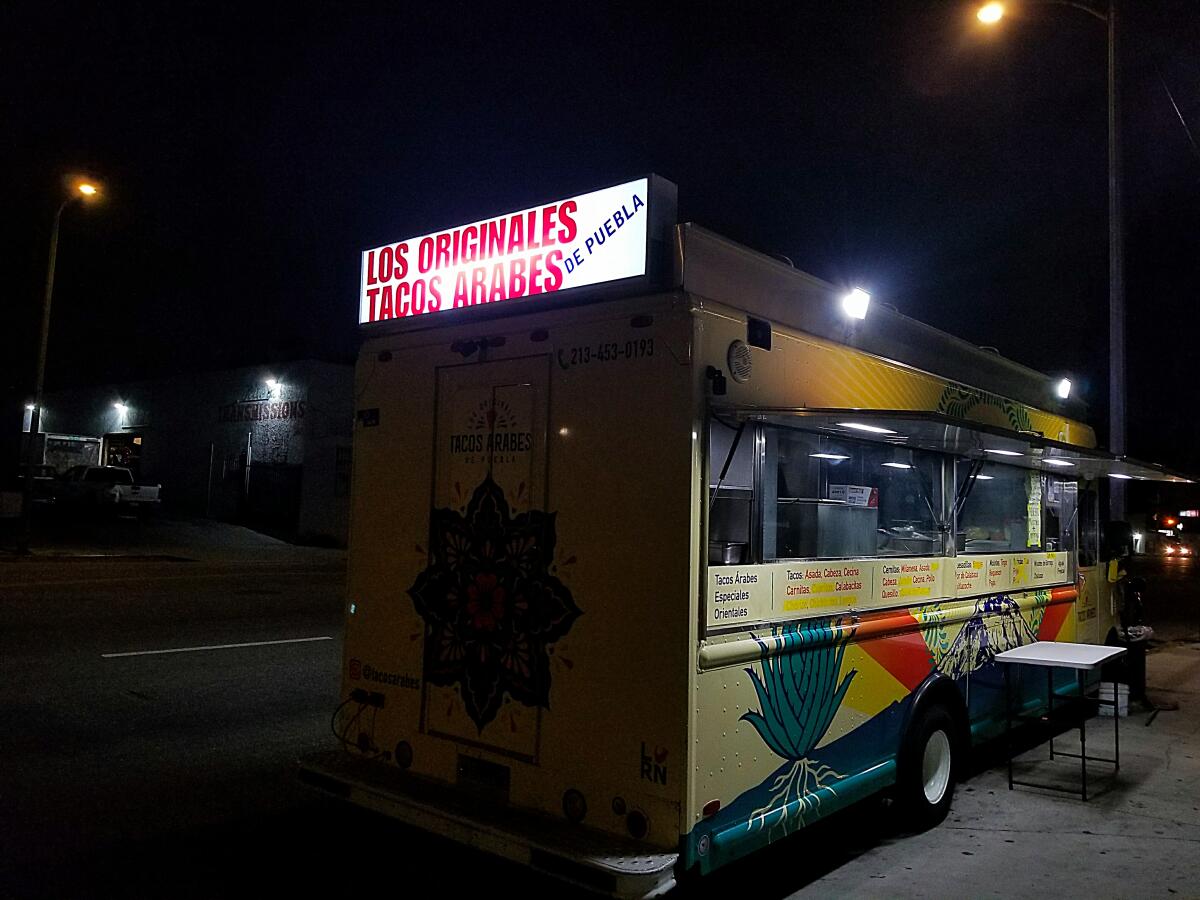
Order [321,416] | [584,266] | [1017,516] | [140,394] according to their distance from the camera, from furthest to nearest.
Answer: [140,394], [321,416], [1017,516], [584,266]

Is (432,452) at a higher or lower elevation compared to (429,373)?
lower

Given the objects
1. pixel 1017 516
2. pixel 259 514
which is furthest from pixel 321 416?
pixel 1017 516

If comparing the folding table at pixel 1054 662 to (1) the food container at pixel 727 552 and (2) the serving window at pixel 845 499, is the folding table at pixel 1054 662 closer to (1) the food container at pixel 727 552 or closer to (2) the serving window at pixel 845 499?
(2) the serving window at pixel 845 499

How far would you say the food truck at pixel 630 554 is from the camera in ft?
12.9

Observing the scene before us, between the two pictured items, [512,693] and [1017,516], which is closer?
[512,693]

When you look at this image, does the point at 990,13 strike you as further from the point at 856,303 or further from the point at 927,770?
the point at 927,770

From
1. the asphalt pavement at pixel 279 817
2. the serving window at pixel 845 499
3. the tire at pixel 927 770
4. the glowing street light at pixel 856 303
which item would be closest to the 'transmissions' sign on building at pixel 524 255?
the serving window at pixel 845 499

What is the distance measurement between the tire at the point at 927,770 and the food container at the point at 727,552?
1700mm

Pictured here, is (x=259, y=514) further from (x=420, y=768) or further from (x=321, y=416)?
(x=420, y=768)

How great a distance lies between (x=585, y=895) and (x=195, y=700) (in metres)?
4.98

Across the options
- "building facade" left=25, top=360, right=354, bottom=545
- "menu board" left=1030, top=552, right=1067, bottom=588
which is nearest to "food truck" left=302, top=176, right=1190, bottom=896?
"menu board" left=1030, top=552, right=1067, bottom=588

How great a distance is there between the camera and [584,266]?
437cm

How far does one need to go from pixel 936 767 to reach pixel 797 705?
71.5 inches

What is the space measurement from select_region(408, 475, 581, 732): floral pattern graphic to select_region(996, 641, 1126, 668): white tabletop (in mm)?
3606
